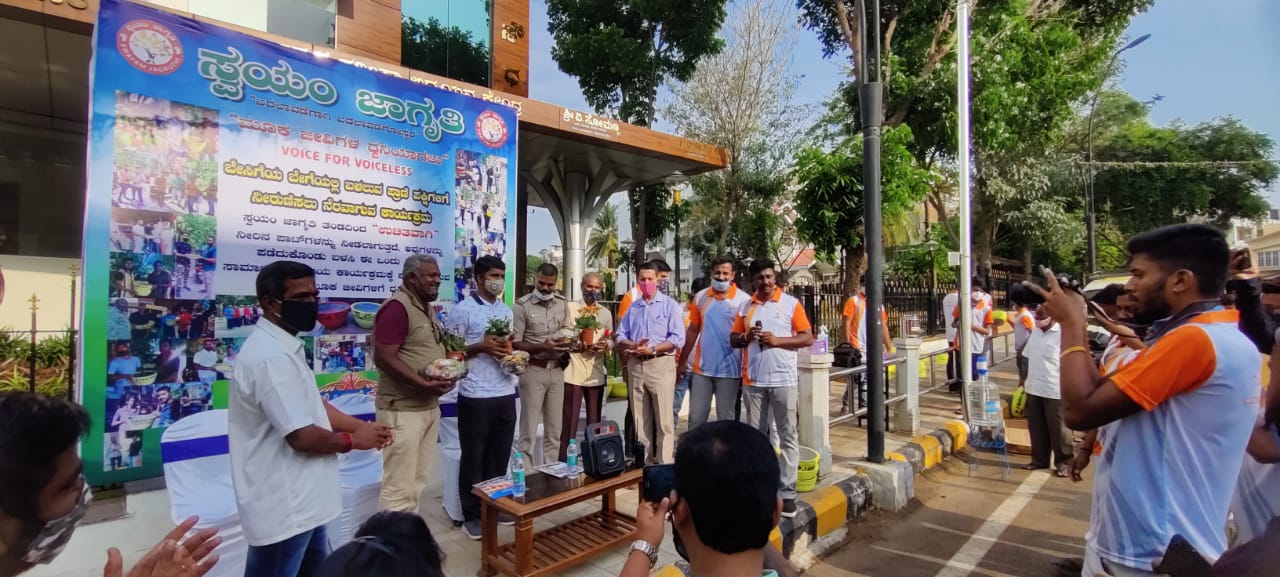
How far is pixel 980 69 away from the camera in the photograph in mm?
8992

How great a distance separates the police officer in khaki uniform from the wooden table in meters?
0.75

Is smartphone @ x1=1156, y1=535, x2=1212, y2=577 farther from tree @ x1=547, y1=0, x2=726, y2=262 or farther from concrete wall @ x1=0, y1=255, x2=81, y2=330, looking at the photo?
tree @ x1=547, y1=0, x2=726, y2=262

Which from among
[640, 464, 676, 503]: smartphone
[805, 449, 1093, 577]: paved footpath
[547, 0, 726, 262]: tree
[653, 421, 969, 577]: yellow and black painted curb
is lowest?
[805, 449, 1093, 577]: paved footpath

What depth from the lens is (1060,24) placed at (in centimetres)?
1100

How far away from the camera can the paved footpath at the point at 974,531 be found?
3.90 meters

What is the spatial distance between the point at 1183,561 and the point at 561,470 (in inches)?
116

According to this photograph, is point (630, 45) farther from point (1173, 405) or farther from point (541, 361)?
point (1173, 405)

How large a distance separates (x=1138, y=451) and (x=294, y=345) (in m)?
3.07

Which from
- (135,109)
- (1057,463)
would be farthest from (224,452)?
(1057,463)

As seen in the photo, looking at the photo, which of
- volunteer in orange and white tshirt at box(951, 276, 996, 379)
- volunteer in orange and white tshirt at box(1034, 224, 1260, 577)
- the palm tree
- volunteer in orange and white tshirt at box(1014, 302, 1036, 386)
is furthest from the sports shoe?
the palm tree

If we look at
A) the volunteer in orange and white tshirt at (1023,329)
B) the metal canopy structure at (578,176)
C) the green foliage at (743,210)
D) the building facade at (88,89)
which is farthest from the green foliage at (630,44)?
the volunteer in orange and white tshirt at (1023,329)

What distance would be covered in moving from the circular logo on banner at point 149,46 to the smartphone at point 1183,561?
5.67m

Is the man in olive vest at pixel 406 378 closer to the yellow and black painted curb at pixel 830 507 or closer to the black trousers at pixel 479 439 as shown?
the black trousers at pixel 479 439

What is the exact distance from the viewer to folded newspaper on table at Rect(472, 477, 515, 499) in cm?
328
